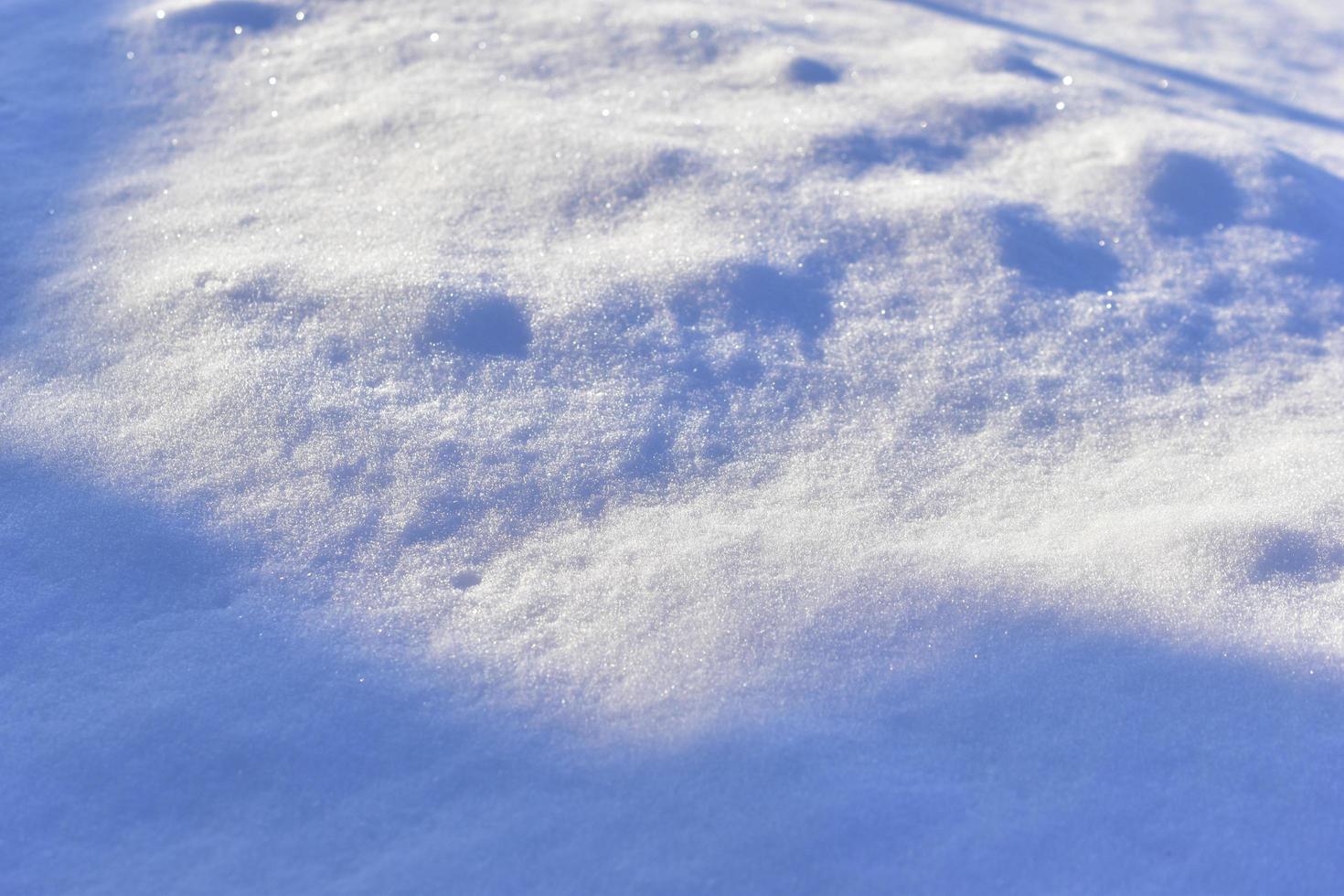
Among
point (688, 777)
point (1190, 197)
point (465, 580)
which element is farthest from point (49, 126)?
point (1190, 197)

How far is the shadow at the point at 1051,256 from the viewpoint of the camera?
7.16 ft

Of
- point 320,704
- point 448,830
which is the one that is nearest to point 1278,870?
point 448,830

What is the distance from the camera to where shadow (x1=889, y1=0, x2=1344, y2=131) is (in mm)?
3076

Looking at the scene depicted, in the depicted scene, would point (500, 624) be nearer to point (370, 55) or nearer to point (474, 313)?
point (474, 313)

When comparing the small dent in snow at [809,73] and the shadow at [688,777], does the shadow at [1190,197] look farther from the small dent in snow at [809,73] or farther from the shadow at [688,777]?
the shadow at [688,777]

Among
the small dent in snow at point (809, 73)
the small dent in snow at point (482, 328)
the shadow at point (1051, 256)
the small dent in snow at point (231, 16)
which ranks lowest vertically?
the shadow at point (1051, 256)

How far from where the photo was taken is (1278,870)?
1.26 metres

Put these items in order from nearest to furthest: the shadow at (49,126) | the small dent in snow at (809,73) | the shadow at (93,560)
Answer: the shadow at (93,560) → the shadow at (49,126) → the small dent in snow at (809,73)

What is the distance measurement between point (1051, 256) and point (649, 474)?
1.08 meters

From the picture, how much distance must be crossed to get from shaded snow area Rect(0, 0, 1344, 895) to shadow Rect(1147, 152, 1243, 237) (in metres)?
0.01

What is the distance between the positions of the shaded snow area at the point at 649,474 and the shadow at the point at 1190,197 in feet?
0.04

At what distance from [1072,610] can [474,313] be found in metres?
1.14

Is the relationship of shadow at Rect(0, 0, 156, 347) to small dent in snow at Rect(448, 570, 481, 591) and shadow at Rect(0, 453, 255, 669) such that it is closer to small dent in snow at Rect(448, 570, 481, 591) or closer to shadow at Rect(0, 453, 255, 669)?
shadow at Rect(0, 453, 255, 669)

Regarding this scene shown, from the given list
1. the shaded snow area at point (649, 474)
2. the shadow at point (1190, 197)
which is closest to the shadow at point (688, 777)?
the shaded snow area at point (649, 474)
